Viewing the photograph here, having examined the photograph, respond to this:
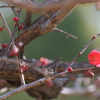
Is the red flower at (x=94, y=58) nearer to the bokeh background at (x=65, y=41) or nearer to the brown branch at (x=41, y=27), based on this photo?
the brown branch at (x=41, y=27)

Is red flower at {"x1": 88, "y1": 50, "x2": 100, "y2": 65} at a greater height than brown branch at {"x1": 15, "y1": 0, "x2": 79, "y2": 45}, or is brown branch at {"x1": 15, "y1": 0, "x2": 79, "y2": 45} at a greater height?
brown branch at {"x1": 15, "y1": 0, "x2": 79, "y2": 45}

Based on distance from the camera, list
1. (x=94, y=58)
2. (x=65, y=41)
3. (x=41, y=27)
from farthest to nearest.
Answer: (x=65, y=41) < (x=41, y=27) < (x=94, y=58)

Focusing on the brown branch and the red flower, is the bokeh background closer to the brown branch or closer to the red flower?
the brown branch

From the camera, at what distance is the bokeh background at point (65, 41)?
3704 millimetres

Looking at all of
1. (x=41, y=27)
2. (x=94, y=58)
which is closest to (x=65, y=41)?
(x=41, y=27)

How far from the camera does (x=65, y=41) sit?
4.13 metres

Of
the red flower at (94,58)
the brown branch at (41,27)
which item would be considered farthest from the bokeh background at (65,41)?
the red flower at (94,58)

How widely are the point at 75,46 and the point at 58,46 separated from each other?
0.28m

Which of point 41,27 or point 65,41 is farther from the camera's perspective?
point 65,41

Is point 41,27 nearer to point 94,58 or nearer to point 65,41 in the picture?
point 94,58

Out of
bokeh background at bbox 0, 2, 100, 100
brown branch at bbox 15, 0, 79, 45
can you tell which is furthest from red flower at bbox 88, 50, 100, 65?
bokeh background at bbox 0, 2, 100, 100

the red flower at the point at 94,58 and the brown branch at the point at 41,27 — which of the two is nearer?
the red flower at the point at 94,58

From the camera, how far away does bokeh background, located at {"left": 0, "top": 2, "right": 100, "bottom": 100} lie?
370 cm

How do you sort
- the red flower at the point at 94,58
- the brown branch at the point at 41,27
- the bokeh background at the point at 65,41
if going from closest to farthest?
the red flower at the point at 94,58
the brown branch at the point at 41,27
the bokeh background at the point at 65,41
